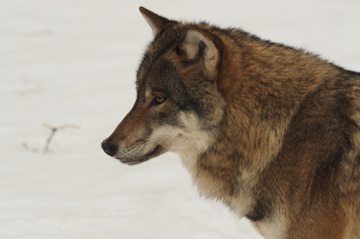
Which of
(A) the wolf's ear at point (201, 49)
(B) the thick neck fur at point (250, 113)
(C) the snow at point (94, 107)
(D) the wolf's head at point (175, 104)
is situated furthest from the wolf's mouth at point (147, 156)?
(C) the snow at point (94, 107)

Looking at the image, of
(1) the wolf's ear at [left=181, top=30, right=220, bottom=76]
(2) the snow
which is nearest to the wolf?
(1) the wolf's ear at [left=181, top=30, right=220, bottom=76]

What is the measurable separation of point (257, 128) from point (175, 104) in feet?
1.78

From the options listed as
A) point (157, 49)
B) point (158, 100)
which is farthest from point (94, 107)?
point (158, 100)

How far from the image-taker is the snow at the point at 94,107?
525 cm

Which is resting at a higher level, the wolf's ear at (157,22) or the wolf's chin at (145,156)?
the wolf's ear at (157,22)

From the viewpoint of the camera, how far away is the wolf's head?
12.2ft

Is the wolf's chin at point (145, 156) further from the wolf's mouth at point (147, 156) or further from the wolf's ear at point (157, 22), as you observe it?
the wolf's ear at point (157, 22)

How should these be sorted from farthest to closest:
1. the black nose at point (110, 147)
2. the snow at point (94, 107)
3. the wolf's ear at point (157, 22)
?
the snow at point (94, 107) < the wolf's ear at point (157, 22) < the black nose at point (110, 147)

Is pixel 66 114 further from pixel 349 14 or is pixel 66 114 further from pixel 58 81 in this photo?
pixel 349 14

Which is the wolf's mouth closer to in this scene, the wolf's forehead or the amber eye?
the amber eye

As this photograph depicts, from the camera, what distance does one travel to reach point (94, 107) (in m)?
7.54

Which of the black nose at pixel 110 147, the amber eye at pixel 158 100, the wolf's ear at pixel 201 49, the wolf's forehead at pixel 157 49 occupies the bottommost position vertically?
the black nose at pixel 110 147

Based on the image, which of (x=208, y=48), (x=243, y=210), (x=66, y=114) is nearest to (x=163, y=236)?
(x=243, y=210)

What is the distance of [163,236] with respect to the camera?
503 centimetres
